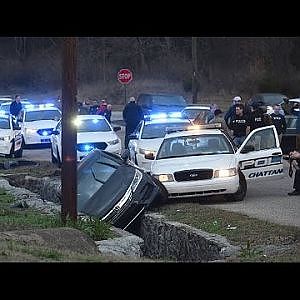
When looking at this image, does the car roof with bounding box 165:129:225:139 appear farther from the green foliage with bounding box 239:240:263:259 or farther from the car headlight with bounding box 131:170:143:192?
the green foliage with bounding box 239:240:263:259

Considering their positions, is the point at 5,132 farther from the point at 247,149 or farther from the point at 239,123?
the point at 247,149

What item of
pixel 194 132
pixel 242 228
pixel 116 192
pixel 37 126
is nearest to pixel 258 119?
pixel 194 132

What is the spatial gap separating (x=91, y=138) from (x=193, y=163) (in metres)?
8.12

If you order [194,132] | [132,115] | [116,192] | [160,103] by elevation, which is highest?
[194,132]

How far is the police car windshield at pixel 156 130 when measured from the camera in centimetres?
2145

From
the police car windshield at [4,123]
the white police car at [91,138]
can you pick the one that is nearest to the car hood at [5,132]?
the police car windshield at [4,123]

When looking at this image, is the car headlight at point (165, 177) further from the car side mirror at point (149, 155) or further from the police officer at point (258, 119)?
the police officer at point (258, 119)

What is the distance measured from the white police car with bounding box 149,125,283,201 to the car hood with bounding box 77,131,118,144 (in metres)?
6.32

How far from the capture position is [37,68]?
80125mm

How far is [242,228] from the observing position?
1185cm

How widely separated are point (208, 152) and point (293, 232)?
5338 mm
